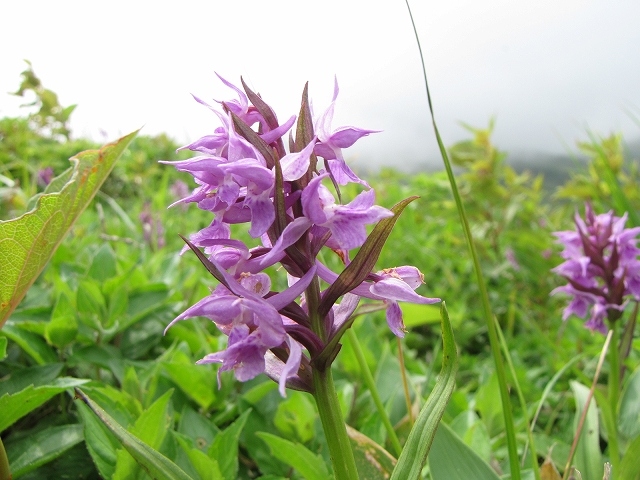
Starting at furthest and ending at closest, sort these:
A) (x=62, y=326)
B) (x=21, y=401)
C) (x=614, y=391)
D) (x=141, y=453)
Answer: (x=614, y=391) → (x=62, y=326) → (x=21, y=401) → (x=141, y=453)

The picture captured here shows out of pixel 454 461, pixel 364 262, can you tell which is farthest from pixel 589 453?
pixel 364 262

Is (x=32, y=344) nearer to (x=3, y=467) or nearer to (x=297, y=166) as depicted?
(x=3, y=467)

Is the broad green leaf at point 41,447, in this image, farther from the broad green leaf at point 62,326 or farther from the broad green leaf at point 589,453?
the broad green leaf at point 589,453

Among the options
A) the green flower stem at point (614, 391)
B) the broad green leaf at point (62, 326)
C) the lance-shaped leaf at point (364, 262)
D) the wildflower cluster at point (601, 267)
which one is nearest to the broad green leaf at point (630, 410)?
the green flower stem at point (614, 391)

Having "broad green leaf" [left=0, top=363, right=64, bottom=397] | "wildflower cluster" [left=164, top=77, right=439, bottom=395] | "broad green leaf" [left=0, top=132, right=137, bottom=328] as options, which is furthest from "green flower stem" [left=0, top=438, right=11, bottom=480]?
"wildflower cluster" [left=164, top=77, right=439, bottom=395]

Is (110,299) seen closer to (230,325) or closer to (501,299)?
(230,325)

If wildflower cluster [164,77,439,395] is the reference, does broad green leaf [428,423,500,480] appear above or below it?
below

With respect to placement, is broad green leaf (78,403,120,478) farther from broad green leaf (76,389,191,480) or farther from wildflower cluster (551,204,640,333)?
wildflower cluster (551,204,640,333)
